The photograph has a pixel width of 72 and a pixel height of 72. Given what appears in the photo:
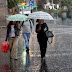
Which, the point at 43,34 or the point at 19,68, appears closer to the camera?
the point at 19,68

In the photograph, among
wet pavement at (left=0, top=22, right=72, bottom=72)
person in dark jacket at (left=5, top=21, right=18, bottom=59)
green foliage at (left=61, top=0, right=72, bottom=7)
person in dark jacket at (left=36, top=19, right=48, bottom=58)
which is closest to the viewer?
wet pavement at (left=0, top=22, right=72, bottom=72)

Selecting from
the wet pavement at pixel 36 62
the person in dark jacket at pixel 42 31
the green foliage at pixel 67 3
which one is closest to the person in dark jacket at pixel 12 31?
the wet pavement at pixel 36 62

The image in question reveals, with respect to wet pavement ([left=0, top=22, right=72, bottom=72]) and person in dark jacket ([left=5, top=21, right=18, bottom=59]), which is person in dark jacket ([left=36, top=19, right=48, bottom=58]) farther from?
person in dark jacket ([left=5, top=21, right=18, bottom=59])

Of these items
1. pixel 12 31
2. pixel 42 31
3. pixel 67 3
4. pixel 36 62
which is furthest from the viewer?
pixel 67 3

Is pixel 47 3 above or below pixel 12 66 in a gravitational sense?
below

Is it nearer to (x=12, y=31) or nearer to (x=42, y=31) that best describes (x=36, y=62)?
(x=42, y=31)

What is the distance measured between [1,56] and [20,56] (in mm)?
739

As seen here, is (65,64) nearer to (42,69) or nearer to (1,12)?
(42,69)

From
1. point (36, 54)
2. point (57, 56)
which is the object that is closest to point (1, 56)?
point (36, 54)

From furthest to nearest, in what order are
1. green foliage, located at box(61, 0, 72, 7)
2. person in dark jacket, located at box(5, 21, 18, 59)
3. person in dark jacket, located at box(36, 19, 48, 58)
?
green foliage, located at box(61, 0, 72, 7)
person in dark jacket, located at box(36, 19, 48, 58)
person in dark jacket, located at box(5, 21, 18, 59)


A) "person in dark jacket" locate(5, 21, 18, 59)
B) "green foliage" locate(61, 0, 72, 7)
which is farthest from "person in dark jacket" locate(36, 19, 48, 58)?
"green foliage" locate(61, 0, 72, 7)

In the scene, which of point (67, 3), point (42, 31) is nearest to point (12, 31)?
point (42, 31)

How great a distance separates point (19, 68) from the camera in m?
8.59

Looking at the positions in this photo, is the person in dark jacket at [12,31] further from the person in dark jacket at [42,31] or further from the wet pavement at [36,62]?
the person in dark jacket at [42,31]
